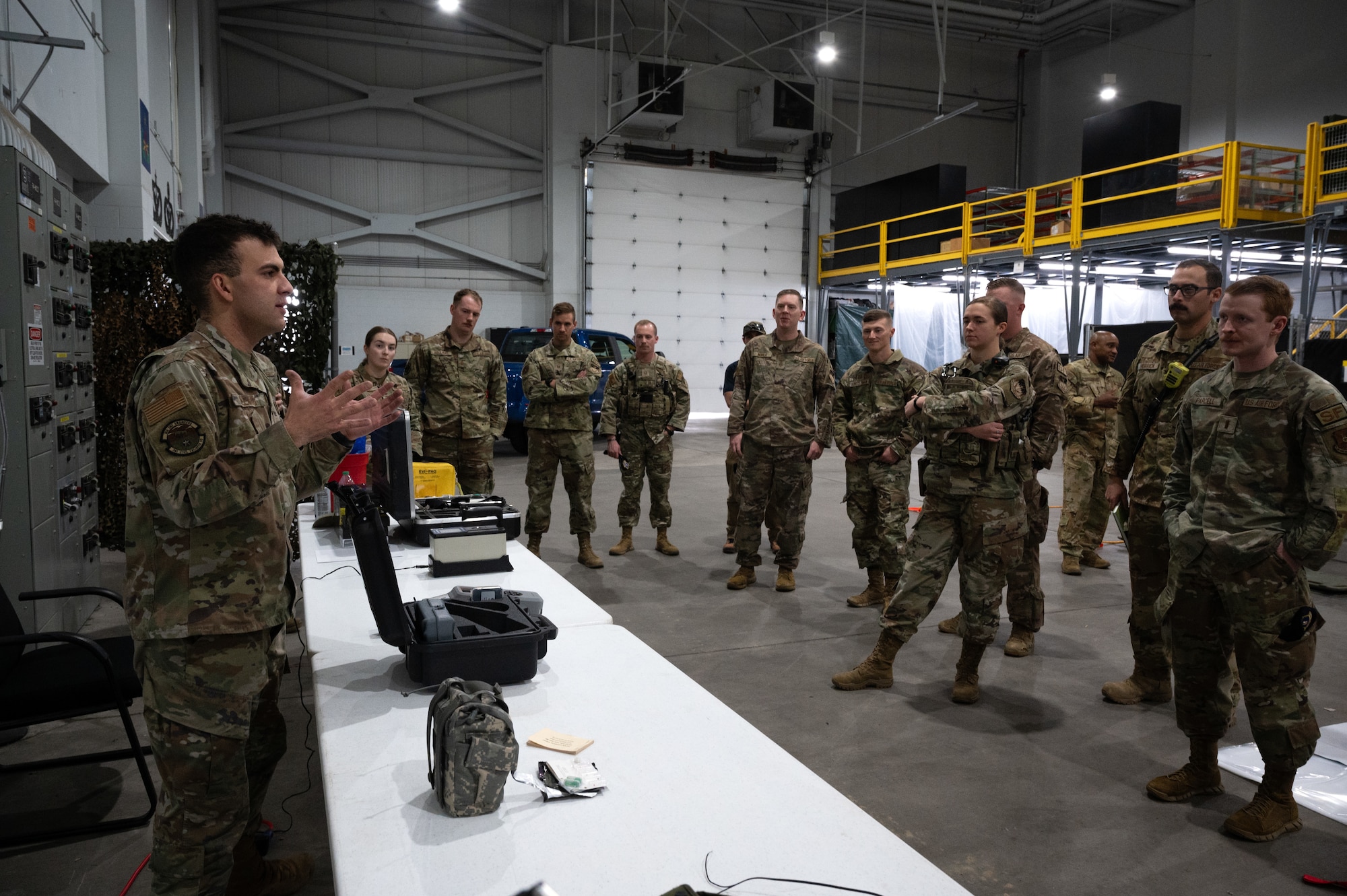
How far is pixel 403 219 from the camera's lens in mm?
15062

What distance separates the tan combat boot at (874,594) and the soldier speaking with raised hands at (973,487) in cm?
143

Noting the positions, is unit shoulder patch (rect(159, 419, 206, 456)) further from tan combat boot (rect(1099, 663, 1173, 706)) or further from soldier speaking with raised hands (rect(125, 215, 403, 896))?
tan combat boot (rect(1099, 663, 1173, 706))

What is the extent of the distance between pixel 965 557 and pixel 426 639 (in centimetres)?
245

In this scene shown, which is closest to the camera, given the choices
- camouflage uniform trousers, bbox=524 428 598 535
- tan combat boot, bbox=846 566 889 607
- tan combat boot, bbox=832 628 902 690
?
tan combat boot, bbox=832 628 902 690

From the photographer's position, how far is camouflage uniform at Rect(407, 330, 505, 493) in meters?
5.59

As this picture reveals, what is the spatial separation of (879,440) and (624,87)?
40.3 feet

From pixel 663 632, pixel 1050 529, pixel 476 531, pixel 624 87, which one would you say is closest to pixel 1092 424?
pixel 1050 529

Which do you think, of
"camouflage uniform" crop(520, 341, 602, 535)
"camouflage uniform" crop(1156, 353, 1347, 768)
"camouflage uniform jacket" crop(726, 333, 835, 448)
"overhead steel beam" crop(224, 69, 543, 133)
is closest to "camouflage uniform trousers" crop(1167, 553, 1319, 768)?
"camouflage uniform" crop(1156, 353, 1347, 768)

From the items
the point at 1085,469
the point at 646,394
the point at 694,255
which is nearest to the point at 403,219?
the point at 694,255

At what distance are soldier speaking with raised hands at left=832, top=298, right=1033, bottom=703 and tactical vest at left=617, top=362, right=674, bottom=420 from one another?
288 centimetres

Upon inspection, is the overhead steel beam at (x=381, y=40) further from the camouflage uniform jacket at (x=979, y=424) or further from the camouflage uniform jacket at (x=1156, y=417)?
the camouflage uniform jacket at (x=1156, y=417)

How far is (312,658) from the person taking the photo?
2.19 metres

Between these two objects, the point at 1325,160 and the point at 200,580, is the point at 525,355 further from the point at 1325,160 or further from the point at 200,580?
the point at 200,580

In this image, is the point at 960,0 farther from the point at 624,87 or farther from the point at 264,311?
the point at 264,311
